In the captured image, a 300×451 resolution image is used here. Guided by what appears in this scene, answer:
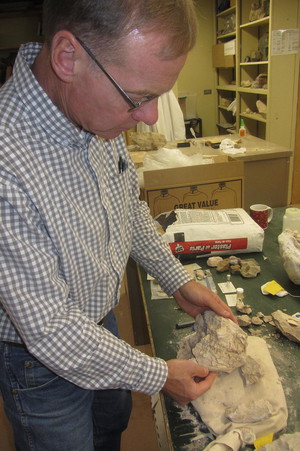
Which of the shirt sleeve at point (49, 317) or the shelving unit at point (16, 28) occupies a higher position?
the shelving unit at point (16, 28)

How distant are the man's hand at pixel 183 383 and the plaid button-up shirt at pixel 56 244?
33mm

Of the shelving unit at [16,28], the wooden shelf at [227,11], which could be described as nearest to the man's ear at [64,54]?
the shelving unit at [16,28]

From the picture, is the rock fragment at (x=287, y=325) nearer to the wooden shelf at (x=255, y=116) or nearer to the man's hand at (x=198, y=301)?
the man's hand at (x=198, y=301)

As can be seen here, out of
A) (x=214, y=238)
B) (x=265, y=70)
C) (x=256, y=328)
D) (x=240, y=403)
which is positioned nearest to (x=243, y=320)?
(x=256, y=328)

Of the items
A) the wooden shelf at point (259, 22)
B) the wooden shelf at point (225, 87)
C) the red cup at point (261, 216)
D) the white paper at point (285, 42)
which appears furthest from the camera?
the wooden shelf at point (225, 87)

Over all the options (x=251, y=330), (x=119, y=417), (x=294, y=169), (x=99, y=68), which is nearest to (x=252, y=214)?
(x=251, y=330)

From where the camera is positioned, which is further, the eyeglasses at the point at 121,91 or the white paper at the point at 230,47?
the white paper at the point at 230,47

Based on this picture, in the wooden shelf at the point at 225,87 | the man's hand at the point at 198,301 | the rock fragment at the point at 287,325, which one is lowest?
the rock fragment at the point at 287,325

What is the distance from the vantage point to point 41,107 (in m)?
0.70

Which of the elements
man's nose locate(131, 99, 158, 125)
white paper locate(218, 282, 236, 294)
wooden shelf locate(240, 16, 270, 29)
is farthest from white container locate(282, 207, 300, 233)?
wooden shelf locate(240, 16, 270, 29)

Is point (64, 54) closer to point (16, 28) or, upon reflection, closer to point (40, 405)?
point (40, 405)

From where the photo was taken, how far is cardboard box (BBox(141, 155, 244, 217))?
176cm

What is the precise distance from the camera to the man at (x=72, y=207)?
621 mm

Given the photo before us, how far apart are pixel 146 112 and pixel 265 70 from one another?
4.12 meters
